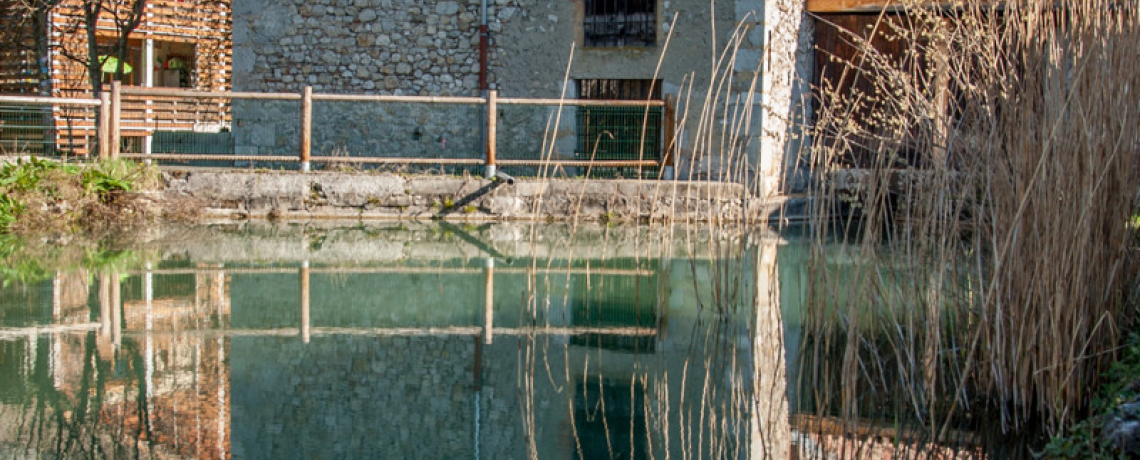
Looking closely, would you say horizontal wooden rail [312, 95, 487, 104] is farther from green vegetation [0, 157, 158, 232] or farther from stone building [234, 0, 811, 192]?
stone building [234, 0, 811, 192]

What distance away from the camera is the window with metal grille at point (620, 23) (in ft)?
43.3

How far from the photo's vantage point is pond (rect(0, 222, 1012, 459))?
12.9ft

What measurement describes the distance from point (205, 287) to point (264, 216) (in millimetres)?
4147

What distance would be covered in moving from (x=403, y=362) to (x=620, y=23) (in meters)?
8.75

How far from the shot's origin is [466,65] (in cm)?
1377

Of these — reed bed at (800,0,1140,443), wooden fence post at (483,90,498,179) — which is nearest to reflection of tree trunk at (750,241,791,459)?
reed bed at (800,0,1140,443)

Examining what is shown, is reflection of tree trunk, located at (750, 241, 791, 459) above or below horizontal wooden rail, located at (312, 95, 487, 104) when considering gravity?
below

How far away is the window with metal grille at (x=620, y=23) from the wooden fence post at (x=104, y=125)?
5167mm

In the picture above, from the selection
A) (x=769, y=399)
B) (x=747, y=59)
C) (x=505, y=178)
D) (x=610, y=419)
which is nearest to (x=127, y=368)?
(x=610, y=419)

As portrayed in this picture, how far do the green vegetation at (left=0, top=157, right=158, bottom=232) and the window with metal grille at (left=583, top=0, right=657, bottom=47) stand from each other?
5.11 m

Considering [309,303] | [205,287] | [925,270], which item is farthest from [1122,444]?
[205,287]

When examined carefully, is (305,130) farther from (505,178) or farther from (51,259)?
(51,259)

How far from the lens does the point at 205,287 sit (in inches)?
279

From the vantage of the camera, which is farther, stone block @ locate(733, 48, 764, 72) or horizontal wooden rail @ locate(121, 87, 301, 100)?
stone block @ locate(733, 48, 764, 72)
